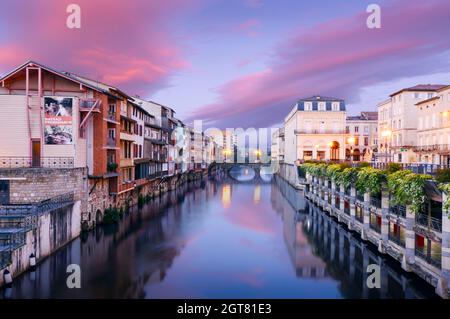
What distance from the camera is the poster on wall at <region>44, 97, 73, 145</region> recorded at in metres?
30.7

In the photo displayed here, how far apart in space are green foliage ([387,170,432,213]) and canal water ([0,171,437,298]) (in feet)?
16.4

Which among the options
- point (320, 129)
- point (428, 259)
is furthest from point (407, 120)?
point (428, 259)

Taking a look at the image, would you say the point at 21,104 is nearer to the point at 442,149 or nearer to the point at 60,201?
the point at 60,201

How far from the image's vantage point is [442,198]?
17938 millimetres

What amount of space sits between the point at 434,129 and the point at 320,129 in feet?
93.8

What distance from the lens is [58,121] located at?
30891 mm

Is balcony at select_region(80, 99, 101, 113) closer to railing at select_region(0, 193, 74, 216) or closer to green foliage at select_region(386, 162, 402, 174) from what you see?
railing at select_region(0, 193, 74, 216)

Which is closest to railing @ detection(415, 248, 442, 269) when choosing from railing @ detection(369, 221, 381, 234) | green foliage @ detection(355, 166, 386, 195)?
green foliage @ detection(355, 166, 386, 195)

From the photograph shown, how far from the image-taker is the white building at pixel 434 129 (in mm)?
53750

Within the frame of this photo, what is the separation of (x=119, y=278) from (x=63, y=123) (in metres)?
15.9

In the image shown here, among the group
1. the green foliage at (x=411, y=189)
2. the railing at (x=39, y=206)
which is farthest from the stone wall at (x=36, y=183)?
the green foliage at (x=411, y=189)

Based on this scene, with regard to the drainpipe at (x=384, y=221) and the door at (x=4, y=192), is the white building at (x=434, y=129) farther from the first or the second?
the door at (x=4, y=192)

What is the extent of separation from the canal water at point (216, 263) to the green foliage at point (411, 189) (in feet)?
16.4

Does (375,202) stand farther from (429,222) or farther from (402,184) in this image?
(429,222)
